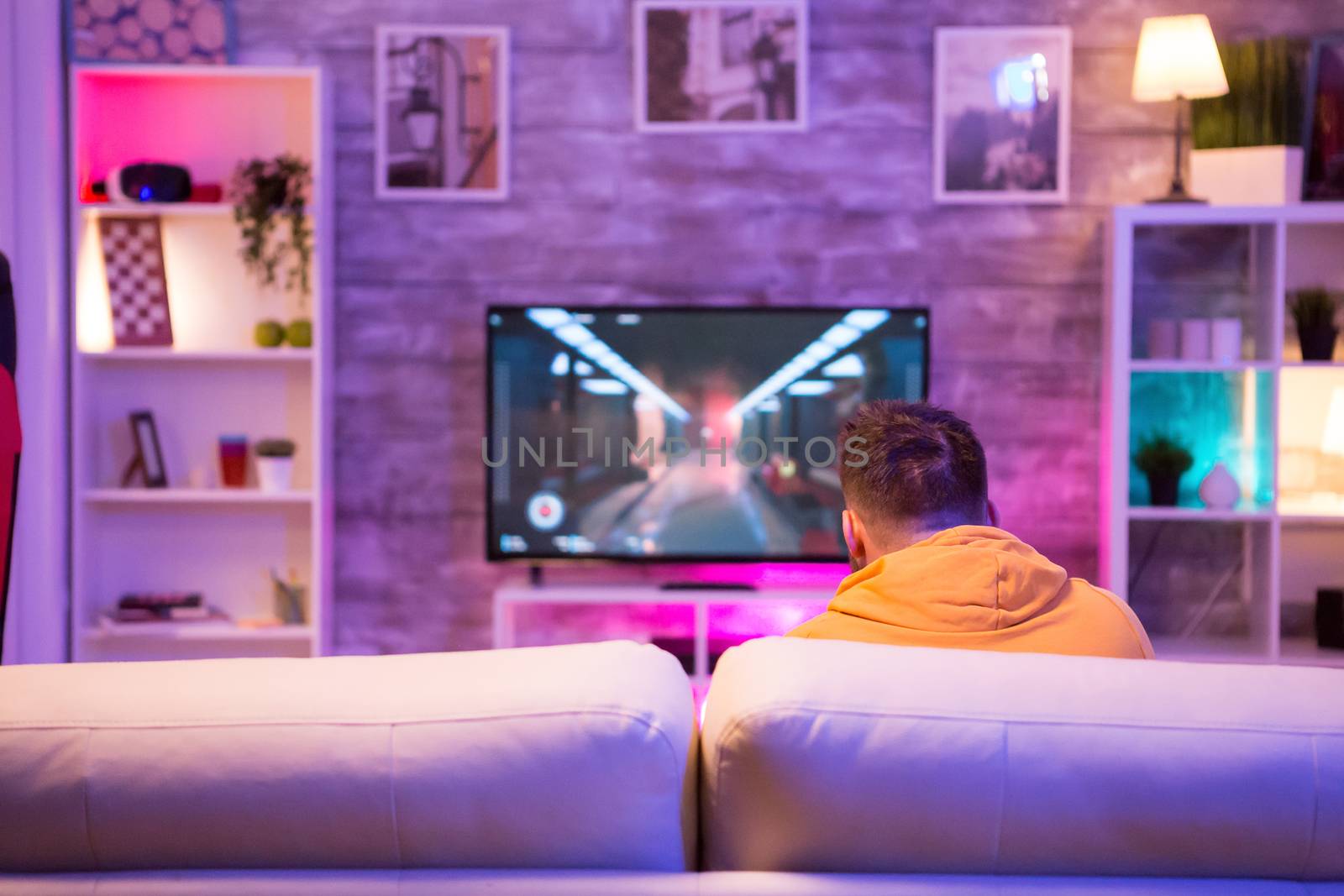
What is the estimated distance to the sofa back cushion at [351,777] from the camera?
2.83 ft

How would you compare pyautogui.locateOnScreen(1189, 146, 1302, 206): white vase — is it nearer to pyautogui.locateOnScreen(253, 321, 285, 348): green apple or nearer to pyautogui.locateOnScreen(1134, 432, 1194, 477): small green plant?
pyautogui.locateOnScreen(1134, 432, 1194, 477): small green plant

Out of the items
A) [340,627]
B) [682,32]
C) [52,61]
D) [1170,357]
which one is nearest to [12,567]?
[340,627]

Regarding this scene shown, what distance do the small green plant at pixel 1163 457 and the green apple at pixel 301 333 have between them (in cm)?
260

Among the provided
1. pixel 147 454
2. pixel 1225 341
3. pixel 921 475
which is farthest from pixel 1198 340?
pixel 147 454

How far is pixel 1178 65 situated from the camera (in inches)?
138

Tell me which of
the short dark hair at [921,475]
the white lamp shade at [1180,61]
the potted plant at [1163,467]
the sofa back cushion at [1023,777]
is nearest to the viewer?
the sofa back cushion at [1023,777]

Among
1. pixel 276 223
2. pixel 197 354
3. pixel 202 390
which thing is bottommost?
pixel 202 390

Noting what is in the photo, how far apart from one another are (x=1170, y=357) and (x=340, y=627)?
2.79 m

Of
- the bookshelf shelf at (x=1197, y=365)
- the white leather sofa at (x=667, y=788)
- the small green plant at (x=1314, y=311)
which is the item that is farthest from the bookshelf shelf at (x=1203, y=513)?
the white leather sofa at (x=667, y=788)

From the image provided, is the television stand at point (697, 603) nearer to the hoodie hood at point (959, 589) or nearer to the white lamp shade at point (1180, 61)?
the white lamp shade at point (1180, 61)

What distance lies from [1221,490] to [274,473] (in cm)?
288

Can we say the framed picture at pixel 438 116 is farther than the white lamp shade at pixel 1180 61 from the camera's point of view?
Yes

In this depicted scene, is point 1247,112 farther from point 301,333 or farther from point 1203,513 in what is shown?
point 301,333

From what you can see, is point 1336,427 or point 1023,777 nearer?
point 1023,777
